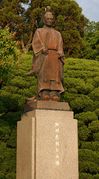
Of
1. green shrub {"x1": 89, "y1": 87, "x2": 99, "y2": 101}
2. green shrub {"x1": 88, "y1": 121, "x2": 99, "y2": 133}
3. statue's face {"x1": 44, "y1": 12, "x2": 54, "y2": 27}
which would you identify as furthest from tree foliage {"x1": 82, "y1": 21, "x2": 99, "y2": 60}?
statue's face {"x1": 44, "y1": 12, "x2": 54, "y2": 27}

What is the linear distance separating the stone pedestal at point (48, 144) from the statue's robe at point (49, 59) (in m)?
0.46

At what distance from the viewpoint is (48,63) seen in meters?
10.3

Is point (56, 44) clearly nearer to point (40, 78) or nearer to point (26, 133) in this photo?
point (40, 78)

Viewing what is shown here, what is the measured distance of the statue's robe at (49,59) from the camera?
10.3 m

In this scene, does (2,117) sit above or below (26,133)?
above

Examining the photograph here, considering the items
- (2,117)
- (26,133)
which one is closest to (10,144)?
(2,117)

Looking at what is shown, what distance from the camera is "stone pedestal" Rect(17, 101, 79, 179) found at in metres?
9.59

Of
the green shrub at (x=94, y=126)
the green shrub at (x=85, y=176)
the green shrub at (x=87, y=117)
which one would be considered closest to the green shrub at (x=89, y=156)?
the green shrub at (x=85, y=176)

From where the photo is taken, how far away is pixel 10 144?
15906 millimetres

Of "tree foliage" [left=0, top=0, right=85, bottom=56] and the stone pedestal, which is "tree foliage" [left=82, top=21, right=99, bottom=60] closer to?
"tree foliage" [left=0, top=0, right=85, bottom=56]

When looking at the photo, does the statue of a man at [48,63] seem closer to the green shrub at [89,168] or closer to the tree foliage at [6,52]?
the tree foliage at [6,52]

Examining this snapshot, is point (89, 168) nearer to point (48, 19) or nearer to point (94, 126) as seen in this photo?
point (94, 126)

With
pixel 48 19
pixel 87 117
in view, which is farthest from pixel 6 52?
pixel 87 117

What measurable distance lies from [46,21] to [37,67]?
1127 mm
